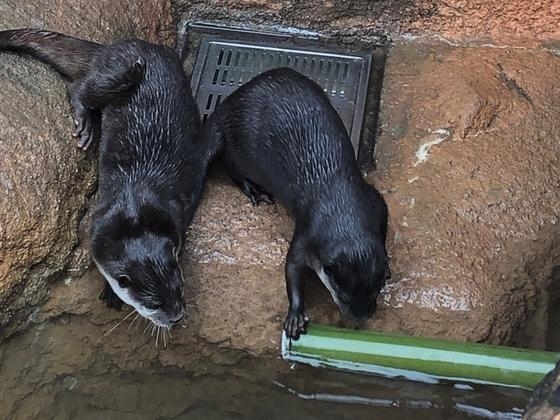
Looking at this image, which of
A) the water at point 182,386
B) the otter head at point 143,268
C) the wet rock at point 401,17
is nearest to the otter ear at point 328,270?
the water at point 182,386

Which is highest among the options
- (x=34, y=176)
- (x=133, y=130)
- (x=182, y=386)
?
(x=133, y=130)

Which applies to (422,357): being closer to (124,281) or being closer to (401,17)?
(124,281)

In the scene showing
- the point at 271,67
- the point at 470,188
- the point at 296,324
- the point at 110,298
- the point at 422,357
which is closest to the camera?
the point at 422,357

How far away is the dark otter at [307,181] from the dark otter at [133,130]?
0.48 feet

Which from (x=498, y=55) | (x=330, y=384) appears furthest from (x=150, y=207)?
(x=498, y=55)

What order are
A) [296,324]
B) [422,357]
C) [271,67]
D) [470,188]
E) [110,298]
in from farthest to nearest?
[271,67] < [470,188] < [110,298] < [296,324] < [422,357]

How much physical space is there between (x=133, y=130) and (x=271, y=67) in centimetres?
67

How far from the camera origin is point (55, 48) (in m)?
3.38

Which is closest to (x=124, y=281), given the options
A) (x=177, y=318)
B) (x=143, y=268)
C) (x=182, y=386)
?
(x=143, y=268)

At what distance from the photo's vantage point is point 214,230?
3291 mm

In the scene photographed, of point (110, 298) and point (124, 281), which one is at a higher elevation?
point (124, 281)

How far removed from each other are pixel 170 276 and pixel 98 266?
0.24 metres

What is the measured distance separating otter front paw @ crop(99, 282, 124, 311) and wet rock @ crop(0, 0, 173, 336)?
11cm

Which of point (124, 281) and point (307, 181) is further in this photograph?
point (307, 181)
